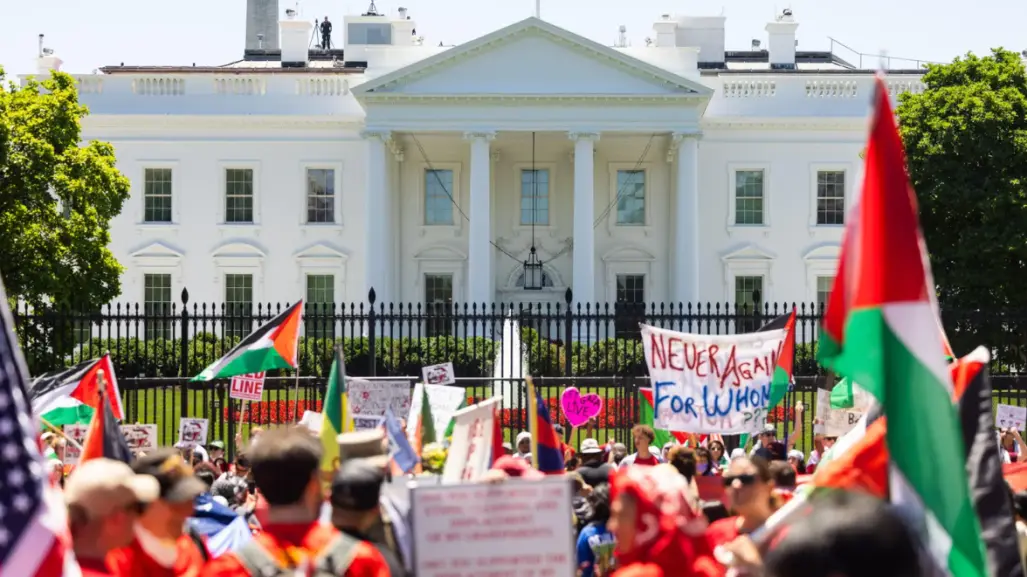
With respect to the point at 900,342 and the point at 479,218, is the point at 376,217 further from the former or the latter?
the point at 900,342

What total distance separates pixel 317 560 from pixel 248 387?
11.0 m

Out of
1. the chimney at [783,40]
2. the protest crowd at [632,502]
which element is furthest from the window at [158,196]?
the protest crowd at [632,502]

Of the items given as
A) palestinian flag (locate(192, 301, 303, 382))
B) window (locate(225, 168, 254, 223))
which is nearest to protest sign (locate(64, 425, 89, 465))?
palestinian flag (locate(192, 301, 303, 382))

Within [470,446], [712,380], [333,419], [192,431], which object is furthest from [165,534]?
[192,431]

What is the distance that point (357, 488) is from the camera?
15.0 feet

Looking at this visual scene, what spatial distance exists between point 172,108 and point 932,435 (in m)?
41.8

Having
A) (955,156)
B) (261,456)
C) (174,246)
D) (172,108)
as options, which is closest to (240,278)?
(174,246)

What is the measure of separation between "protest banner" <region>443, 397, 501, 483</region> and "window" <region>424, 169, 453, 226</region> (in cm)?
3809

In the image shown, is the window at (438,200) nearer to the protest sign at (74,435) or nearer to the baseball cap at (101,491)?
the protest sign at (74,435)

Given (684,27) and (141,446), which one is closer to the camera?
(141,446)

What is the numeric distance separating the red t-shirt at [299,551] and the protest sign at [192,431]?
9635 mm

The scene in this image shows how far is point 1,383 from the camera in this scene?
145 inches

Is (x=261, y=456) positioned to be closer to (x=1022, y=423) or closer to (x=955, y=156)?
(x=1022, y=423)

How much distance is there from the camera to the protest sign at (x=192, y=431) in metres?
13.8
